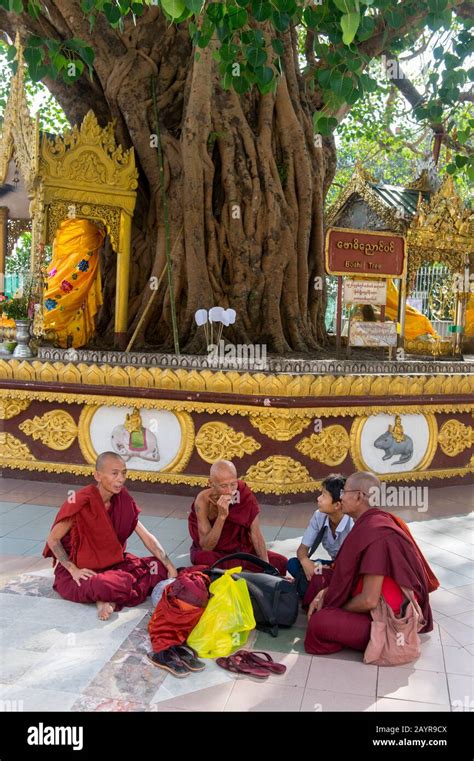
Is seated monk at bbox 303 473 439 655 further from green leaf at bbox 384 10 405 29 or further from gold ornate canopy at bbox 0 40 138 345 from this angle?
gold ornate canopy at bbox 0 40 138 345

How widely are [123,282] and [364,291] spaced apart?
2.51 metres

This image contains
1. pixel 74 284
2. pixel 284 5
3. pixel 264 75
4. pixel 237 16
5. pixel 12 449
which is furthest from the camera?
pixel 74 284

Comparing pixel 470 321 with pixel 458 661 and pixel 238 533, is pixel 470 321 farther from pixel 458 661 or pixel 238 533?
pixel 458 661

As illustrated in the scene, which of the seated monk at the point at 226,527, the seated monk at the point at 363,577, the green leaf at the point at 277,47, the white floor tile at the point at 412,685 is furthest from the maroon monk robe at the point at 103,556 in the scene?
the green leaf at the point at 277,47

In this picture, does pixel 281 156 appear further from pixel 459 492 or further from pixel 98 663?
pixel 98 663

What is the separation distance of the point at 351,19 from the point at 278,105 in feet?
15.0

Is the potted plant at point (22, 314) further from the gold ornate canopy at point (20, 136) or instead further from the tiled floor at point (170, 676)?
the tiled floor at point (170, 676)

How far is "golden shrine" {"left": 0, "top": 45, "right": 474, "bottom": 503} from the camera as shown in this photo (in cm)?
566

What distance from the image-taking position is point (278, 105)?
7.62m

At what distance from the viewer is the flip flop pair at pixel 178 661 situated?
3.02 meters

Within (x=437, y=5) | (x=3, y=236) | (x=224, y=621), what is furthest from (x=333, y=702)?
(x=3, y=236)

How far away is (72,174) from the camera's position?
6820 millimetres

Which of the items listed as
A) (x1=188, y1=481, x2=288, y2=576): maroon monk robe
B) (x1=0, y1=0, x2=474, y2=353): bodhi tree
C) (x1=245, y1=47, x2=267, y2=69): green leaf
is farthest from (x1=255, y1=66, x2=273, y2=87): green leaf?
(x1=188, y1=481, x2=288, y2=576): maroon monk robe

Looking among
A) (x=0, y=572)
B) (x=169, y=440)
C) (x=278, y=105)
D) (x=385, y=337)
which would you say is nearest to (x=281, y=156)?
(x=278, y=105)
